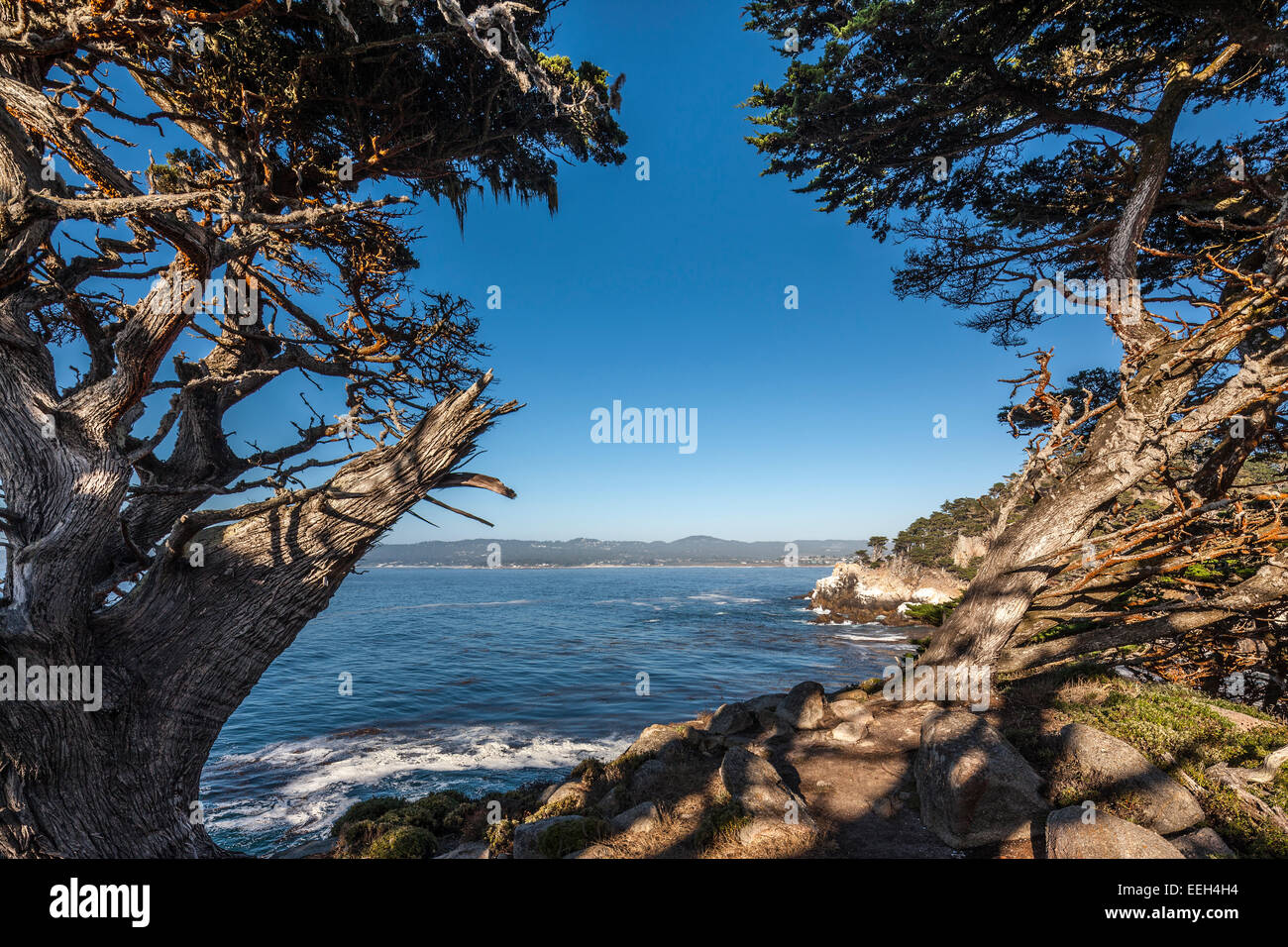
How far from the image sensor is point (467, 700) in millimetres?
20641

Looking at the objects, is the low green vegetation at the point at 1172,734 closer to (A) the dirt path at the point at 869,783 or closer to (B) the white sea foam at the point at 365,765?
(A) the dirt path at the point at 869,783

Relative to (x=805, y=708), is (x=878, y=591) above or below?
below

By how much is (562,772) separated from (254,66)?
14.7m

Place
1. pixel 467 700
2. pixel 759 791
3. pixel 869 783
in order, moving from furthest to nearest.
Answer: pixel 467 700, pixel 869 783, pixel 759 791

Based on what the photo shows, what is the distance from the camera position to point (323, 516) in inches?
181

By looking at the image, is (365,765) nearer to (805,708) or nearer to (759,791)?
(805,708)

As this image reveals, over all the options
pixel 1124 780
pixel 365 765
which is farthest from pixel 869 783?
pixel 365 765

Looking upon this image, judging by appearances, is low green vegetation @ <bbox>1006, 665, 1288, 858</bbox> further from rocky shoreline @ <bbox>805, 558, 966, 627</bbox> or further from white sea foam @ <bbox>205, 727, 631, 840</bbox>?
rocky shoreline @ <bbox>805, 558, 966, 627</bbox>

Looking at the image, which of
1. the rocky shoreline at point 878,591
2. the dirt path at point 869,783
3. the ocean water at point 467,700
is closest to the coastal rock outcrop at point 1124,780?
the dirt path at point 869,783

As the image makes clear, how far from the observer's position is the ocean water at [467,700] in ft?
41.3

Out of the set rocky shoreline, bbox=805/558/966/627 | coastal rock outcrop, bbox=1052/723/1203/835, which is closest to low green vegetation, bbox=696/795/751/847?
coastal rock outcrop, bbox=1052/723/1203/835
